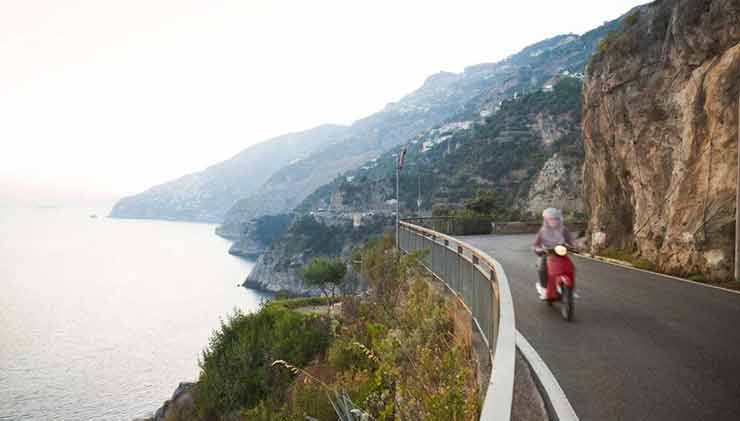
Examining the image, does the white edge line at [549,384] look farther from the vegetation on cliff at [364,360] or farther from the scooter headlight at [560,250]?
the scooter headlight at [560,250]

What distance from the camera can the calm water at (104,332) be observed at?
52875 millimetres

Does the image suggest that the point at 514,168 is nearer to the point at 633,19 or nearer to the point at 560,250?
the point at 633,19

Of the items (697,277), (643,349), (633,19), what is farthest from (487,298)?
(633,19)

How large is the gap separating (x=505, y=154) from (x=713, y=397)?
121 meters

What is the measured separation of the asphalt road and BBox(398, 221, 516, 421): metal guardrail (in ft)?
2.85

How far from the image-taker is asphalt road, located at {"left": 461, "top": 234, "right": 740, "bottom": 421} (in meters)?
4.13

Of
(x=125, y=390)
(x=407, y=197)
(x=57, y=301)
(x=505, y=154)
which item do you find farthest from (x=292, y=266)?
(x=125, y=390)

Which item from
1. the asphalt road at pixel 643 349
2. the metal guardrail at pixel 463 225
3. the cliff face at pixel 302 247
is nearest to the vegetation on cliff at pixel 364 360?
the asphalt road at pixel 643 349

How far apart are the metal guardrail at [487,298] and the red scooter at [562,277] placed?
106 centimetres

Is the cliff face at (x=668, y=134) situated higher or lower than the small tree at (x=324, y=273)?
higher

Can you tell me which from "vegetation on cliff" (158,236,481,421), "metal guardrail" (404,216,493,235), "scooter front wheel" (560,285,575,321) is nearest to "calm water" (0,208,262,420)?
"vegetation on cliff" (158,236,481,421)

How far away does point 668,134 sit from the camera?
1503 cm

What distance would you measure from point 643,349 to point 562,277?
1.97 m

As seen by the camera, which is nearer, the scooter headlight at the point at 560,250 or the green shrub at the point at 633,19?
the scooter headlight at the point at 560,250
